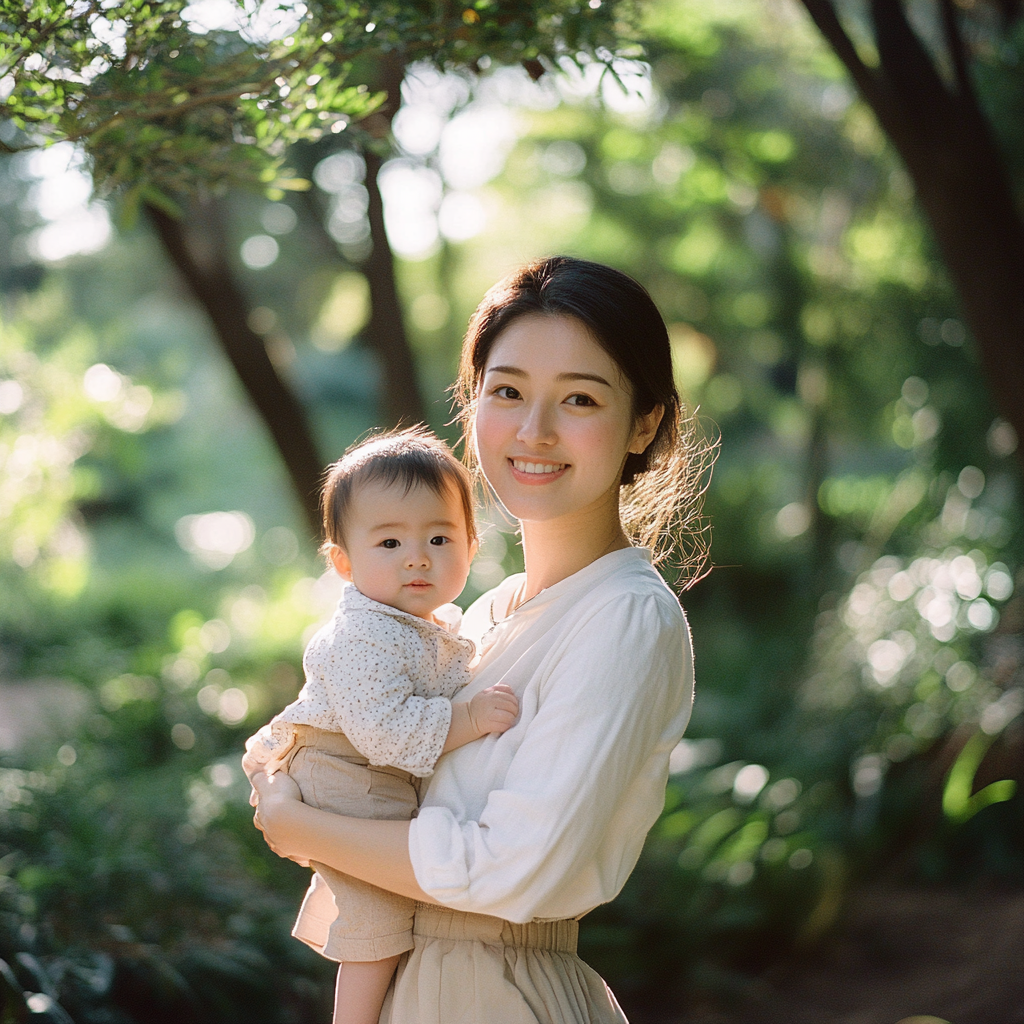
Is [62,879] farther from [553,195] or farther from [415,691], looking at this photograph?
[553,195]

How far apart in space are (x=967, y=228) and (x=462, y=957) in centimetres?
271

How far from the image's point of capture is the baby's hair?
5.82 feet

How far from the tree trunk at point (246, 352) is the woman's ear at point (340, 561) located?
3255 mm

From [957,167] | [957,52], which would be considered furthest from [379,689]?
[957,52]

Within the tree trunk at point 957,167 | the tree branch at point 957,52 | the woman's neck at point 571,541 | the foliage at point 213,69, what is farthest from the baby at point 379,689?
the tree branch at point 957,52

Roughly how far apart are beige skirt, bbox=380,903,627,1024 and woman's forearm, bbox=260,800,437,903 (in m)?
0.14

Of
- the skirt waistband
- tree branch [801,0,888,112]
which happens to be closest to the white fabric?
the skirt waistband

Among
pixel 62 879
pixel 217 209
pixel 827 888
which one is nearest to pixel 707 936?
pixel 827 888

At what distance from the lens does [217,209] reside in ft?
19.8

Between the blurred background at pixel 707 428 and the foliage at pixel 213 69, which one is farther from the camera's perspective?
the blurred background at pixel 707 428

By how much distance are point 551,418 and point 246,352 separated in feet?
13.3

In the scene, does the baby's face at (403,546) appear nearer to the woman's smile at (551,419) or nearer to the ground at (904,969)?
the woman's smile at (551,419)

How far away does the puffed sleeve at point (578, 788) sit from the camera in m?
1.45

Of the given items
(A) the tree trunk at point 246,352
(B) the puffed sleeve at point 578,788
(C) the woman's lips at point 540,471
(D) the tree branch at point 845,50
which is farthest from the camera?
(A) the tree trunk at point 246,352
